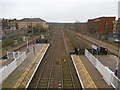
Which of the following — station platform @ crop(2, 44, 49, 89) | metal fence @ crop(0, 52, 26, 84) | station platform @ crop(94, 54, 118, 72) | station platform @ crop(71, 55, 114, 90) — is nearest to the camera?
station platform @ crop(71, 55, 114, 90)

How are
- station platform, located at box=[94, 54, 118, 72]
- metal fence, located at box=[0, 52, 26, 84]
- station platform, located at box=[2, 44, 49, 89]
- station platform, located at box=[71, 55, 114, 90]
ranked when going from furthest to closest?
station platform, located at box=[94, 54, 118, 72]
metal fence, located at box=[0, 52, 26, 84]
station platform, located at box=[2, 44, 49, 89]
station platform, located at box=[71, 55, 114, 90]

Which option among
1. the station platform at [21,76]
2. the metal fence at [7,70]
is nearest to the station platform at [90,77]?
the station platform at [21,76]

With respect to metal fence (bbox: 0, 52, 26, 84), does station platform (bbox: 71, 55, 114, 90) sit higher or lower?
lower

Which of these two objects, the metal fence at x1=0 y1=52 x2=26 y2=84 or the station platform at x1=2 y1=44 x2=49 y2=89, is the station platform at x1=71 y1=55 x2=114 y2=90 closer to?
the station platform at x1=2 y1=44 x2=49 y2=89

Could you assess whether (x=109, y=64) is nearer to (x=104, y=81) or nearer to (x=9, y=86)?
(x=104, y=81)

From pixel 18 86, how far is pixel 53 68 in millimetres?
4899

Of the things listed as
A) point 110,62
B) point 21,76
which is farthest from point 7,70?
point 110,62

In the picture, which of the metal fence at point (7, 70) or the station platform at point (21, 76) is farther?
the metal fence at point (7, 70)

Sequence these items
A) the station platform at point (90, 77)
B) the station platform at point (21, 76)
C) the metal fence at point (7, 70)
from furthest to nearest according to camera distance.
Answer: the metal fence at point (7, 70)
the station platform at point (21, 76)
the station platform at point (90, 77)

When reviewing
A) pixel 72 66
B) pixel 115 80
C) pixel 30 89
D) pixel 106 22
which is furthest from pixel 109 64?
pixel 106 22

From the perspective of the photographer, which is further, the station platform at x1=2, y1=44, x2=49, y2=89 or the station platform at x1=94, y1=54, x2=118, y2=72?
the station platform at x1=94, y1=54, x2=118, y2=72

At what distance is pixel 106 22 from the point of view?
50625 millimetres

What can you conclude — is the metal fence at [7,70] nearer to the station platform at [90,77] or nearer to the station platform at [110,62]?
the station platform at [90,77]

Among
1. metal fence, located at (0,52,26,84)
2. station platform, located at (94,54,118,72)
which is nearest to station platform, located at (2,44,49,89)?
metal fence, located at (0,52,26,84)
